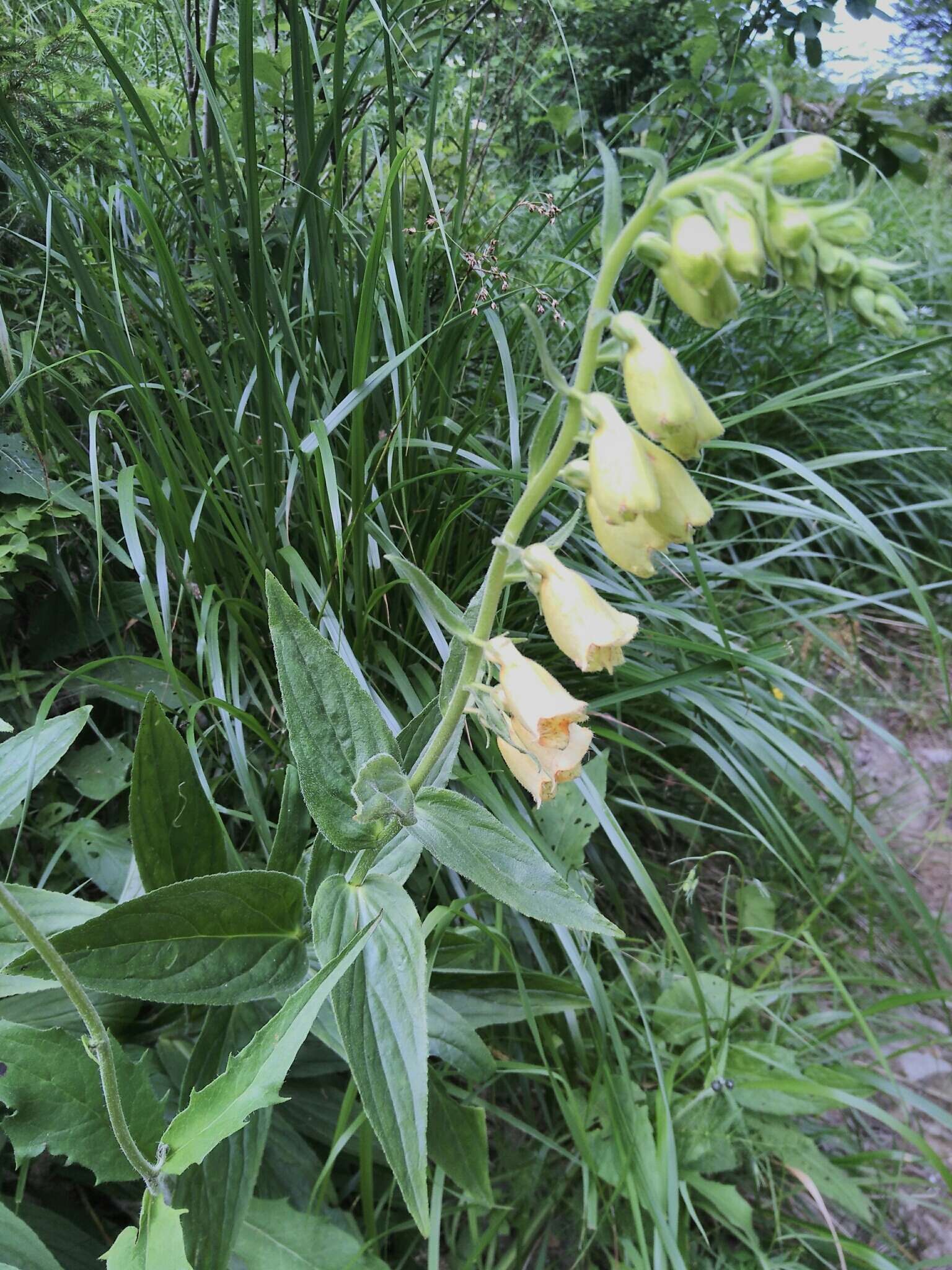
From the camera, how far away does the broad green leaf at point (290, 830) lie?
1.22m

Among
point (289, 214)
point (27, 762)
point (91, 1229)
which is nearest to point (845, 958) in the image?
point (91, 1229)

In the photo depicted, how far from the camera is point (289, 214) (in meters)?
1.74

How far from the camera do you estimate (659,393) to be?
766 mm

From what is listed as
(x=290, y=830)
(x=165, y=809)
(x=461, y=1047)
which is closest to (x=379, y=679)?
(x=290, y=830)

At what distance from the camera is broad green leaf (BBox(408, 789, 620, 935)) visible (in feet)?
3.26

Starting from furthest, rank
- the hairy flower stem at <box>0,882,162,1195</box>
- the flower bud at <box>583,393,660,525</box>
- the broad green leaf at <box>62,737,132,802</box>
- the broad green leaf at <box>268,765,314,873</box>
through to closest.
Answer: the broad green leaf at <box>62,737,132,802</box> < the broad green leaf at <box>268,765,314,873</box> < the flower bud at <box>583,393,660,525</box> < the hairy flower stem at <box>0,882,162,1195</box>

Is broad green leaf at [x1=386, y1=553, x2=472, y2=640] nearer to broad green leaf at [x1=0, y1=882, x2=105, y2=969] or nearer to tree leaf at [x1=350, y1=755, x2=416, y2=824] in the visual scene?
tree leaf at [x1=350, y1=755, x2=416, y2=824]

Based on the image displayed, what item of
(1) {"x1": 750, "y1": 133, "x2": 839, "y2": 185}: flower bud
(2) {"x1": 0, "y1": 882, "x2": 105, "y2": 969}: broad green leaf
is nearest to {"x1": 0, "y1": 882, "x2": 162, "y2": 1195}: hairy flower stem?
(2) {"x1": 0, "y1": 882, "x2": 105, "y2": 969}: broad green leaf

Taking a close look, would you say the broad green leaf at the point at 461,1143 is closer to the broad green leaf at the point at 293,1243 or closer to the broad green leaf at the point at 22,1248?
the broad green leaf at the point at 293,1243

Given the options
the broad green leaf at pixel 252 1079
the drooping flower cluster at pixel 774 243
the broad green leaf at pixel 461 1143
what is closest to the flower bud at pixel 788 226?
the drooping flower cluster at pixel 774 243

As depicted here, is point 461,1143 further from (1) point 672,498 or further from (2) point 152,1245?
(1) point 672,498

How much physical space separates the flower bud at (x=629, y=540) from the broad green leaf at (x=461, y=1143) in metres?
0.88

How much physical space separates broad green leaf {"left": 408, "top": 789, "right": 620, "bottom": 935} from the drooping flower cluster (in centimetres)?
64

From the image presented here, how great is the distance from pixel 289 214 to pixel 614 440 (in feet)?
4.26
